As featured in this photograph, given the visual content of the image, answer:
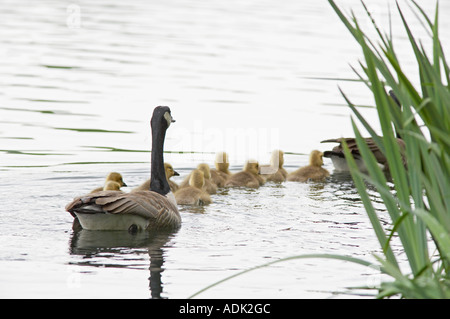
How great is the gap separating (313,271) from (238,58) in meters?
18.8

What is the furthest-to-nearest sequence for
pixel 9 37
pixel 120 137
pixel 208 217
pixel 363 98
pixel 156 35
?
1. pixel 156 35
2. pixel 9 37
3. pixel 363 98
4. pixel 120 137
5. pixel 208 217

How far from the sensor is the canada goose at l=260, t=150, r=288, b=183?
41.7ft

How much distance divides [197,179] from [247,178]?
36.2 inches

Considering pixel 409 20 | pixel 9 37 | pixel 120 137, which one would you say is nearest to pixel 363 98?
pixel 120 137

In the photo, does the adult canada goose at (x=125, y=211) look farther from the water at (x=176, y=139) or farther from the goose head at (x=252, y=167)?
the goose head at (x=252, y=167)

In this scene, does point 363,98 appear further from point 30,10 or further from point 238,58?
point 30,10

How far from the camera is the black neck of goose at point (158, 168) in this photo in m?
10.3

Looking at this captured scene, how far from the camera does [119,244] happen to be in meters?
8.54

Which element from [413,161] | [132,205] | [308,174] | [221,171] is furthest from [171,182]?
[413,161]

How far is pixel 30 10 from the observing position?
36.0 meters

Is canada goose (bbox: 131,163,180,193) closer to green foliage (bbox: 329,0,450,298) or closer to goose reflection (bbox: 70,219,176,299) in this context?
goose reflection (bbox: 70,219,176,299)

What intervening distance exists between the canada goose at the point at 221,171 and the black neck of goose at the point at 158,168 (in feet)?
6.14

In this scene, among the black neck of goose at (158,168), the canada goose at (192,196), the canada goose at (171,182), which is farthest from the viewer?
the canada goose at (171,182)

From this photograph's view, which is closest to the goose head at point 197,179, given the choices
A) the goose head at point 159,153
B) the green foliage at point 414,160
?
the goose head at point 159,153
